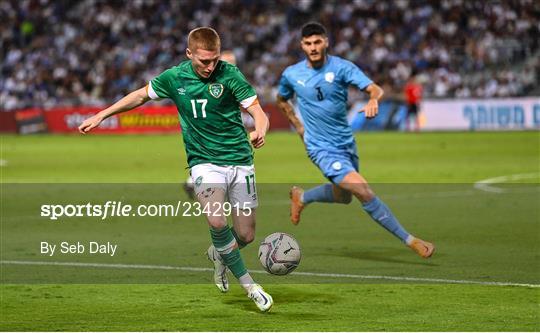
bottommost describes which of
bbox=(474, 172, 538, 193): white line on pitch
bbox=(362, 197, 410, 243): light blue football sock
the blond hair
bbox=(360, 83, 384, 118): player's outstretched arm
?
bbox=(474, 172, 538, 193): white line on pitch

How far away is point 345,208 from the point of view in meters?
17.8

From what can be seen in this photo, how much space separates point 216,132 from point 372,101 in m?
2.45

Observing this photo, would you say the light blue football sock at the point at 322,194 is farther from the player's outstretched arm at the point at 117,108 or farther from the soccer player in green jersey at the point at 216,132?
the player's outstretched arm at the point at 117,108

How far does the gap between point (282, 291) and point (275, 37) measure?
37988mm

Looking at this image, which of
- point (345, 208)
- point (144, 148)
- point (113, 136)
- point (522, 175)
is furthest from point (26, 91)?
point (345, 208)

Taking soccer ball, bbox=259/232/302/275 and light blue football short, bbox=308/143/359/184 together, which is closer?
soccer ball, bbox=259/232/302/275

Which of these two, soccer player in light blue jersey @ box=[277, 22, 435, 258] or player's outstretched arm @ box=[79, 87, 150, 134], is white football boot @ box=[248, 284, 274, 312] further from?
soccer player in light blue jersey @ box=[277, 22, 435, 258]

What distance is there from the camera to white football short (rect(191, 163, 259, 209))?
Result: 9141 millimetres

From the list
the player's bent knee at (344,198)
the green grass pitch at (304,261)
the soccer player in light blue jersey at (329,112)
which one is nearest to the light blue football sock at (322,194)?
the player's bent knee at (344,198)

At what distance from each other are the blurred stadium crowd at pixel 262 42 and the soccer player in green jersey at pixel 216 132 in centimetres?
3300

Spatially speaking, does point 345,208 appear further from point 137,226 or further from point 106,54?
point 106,54

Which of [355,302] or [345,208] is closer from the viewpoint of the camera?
[355,302]

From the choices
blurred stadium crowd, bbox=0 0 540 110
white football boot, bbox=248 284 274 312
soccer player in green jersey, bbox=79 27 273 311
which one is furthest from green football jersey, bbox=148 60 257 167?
blurred stadium crowd, bbox=0 0 540 110

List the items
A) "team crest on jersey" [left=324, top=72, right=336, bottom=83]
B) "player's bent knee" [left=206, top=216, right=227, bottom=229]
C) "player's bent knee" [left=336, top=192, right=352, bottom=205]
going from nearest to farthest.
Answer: "player's bent knee" [left=206, top=216, right=227, bottom=229]
"team crest on jersey" [left=324, top=72, right=336, bottom=83]
"player's bent knee" [left=336, top=192, right=352, bottom=205]
